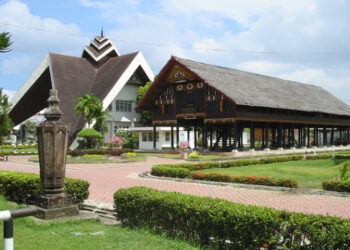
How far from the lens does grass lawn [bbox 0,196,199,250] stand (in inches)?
220

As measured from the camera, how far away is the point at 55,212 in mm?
7562

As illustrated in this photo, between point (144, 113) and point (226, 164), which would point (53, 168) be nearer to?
point (226, 164)

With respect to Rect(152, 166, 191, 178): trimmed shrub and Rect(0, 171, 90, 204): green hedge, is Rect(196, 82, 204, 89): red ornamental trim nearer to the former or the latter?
Rect(152, 166, 191, 178): trimmed shrub

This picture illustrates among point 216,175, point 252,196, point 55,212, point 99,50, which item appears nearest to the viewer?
point 55,212

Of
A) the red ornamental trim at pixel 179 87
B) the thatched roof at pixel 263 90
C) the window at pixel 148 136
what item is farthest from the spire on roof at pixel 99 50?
the thatched roof at pixel 263 90

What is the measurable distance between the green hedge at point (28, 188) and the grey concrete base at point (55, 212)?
70 cm

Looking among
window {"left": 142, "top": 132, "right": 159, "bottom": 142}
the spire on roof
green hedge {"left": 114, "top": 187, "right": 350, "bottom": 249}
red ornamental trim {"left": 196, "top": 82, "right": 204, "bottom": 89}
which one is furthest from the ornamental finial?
the spire on roof

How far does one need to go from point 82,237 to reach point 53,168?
2070mm

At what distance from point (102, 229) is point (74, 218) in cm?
104

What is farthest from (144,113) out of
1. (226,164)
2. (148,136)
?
(226,164)

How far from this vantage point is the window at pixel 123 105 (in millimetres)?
44375

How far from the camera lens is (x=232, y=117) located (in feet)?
99.1

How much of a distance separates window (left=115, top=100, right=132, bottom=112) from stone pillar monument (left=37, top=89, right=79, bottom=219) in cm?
3676

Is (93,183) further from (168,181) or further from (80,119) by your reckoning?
(80,119)
